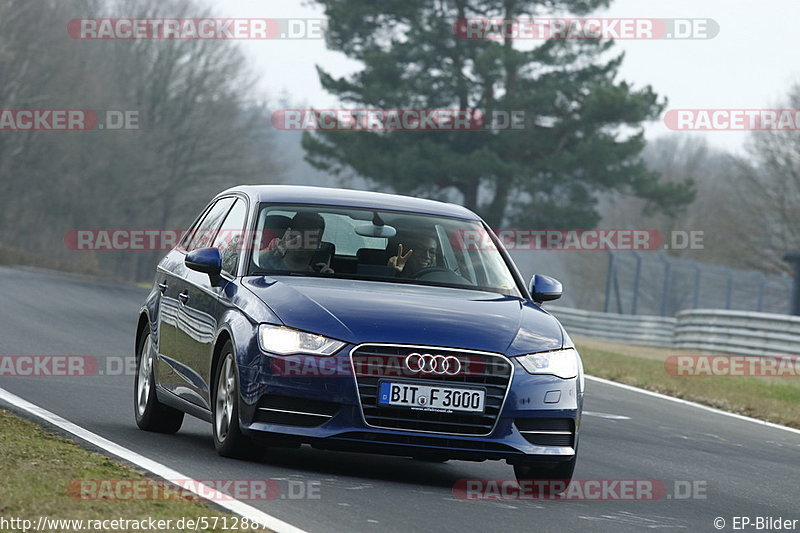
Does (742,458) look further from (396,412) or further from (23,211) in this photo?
(23,211)

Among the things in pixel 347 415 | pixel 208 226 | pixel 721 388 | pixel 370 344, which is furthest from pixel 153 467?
pixel 721 388

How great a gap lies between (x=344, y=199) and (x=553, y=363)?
202 cm

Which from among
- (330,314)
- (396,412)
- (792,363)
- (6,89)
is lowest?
(792,363)

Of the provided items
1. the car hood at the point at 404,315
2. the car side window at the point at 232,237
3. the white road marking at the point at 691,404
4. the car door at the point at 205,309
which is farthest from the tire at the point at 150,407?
the white road marking at the point at 691,404

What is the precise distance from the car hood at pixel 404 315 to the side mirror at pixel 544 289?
0.42 m

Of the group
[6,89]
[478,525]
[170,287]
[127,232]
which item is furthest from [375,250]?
[127,232]

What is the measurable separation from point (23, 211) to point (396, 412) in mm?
62751

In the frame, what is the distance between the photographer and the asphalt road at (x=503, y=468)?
709 centimetres

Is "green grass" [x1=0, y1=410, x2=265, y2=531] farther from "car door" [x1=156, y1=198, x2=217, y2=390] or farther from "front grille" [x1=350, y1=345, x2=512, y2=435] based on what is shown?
"front grille" [x1=350, y1=345, x2=512, y2=435]

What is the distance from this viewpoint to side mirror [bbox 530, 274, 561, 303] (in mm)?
9086

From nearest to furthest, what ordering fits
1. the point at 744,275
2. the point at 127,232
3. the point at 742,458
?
the point at 742,458 < the point at 744,275 < the point at 127,232

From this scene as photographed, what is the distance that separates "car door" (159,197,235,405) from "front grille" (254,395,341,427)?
94 centimetres

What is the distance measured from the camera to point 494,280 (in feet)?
30.4

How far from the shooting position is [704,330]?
3009 cm
